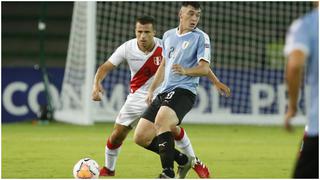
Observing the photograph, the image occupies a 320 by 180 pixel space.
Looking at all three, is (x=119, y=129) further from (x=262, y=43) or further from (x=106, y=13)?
(x=262, y=43)

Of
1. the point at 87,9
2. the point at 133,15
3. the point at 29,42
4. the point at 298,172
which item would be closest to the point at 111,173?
the point at 298,172

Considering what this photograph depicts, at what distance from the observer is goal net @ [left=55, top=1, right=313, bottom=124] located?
17.4 metres

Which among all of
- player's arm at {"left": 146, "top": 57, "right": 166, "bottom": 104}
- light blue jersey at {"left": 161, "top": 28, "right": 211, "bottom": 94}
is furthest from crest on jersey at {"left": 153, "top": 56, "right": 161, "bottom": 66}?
light blue jersey at {"left": 161, "top": 28, "right": 211, "bottom": 94}

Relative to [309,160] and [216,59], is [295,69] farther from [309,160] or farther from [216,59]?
[216,59]

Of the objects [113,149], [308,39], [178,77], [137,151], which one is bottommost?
[137,151]

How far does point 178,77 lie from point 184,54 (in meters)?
0.23

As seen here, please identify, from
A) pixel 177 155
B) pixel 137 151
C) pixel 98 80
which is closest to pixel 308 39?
pixel 177 155

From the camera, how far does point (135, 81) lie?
9125 mm

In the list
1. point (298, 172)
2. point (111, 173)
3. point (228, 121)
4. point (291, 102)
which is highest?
point (291, 102)

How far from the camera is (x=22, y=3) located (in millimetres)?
21453

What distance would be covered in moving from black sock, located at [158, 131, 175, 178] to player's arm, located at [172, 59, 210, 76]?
0.60m

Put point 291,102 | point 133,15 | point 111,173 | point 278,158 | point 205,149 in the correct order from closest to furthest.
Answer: point 291,102
point 111,173
point 278,158
point 205,149
point 133,15

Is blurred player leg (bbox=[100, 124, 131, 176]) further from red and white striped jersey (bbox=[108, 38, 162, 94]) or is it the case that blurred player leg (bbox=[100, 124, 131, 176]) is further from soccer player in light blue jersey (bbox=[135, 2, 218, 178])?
soccer player in light blue jersey (bbox=[135, 2, 218, 178])

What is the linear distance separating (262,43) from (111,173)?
1206 cm
